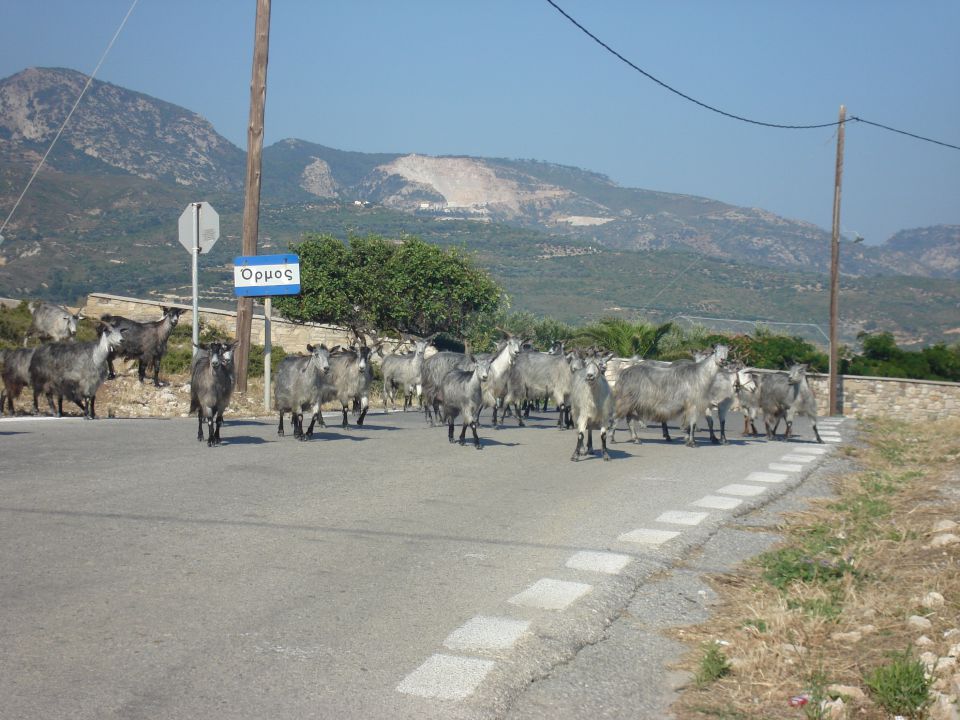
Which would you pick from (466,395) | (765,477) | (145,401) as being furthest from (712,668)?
(145,401)

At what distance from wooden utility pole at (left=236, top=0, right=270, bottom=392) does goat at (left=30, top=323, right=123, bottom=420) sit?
5.03 metres

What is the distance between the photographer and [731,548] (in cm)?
1002

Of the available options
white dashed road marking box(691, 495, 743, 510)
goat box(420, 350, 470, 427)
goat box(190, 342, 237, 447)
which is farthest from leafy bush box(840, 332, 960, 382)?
goat box(190, 342, 237, 447)

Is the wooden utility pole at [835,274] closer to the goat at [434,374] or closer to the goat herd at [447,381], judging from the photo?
the goat herd at [447,381]

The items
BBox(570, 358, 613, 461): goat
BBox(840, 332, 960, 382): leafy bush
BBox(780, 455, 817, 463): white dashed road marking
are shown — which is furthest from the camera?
BBox(840, 332, 960, 382): leafy bush

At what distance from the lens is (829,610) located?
25.1 ft

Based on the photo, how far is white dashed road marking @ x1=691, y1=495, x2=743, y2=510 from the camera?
12.3 metres

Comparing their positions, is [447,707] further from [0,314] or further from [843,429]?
[0,314]

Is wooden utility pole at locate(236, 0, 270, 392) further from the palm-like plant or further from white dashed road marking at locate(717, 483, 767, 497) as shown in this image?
the palm-like plant

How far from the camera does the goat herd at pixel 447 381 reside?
56.4ft

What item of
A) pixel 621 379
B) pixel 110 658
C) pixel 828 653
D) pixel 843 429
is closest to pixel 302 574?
pixel 110 658

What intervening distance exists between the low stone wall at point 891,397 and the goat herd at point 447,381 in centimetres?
1905

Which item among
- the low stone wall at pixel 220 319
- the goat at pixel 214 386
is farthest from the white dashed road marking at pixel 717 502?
the low stone wall at pixel 220 319

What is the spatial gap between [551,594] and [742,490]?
670 cm
